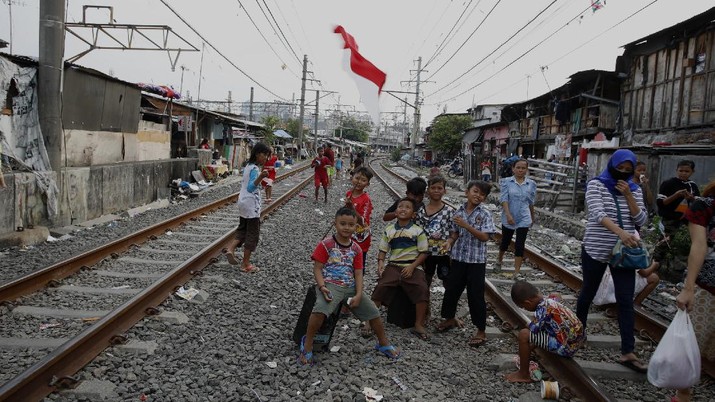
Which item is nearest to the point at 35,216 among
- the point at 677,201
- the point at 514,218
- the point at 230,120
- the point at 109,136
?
the point at 109,136

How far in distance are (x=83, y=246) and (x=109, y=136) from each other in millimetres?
6156

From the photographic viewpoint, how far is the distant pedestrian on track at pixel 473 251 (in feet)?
14.8

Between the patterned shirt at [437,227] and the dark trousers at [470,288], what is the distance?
22 centimetres

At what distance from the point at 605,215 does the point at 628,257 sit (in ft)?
1.16

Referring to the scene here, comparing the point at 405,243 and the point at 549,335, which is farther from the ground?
the point at 405,243

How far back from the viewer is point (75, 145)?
11305 millimetres

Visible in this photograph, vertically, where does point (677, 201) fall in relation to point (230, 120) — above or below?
below

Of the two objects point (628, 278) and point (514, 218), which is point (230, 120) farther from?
point (628, 278)

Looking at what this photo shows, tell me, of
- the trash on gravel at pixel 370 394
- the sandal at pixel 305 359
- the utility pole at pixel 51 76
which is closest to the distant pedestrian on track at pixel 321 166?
the utility pole at pixel 51 76

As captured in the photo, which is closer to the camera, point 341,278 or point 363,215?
point 341,278

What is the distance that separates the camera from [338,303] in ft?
13.1

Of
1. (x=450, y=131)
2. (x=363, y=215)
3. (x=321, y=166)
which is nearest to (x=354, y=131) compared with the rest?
(x=450, y=131)

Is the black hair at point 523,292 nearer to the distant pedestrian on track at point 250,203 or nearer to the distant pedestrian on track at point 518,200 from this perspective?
the distant pedestrian on track at point 518,200

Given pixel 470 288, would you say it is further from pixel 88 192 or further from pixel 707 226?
pixel 88 192
